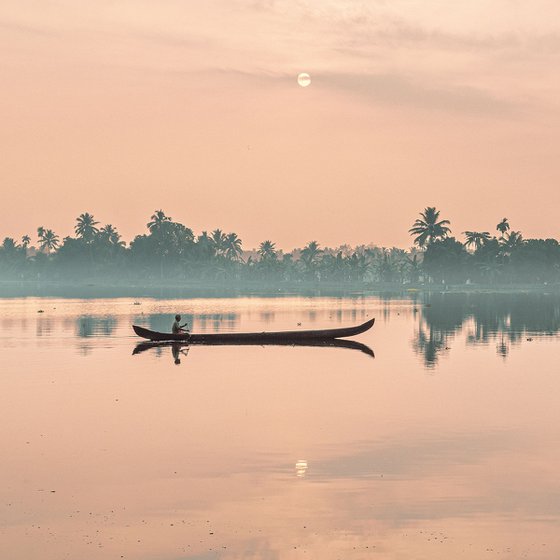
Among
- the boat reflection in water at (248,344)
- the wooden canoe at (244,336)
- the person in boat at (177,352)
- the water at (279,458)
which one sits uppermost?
the wooden canoe at (244,336)

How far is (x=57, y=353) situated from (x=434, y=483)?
40.1 metres

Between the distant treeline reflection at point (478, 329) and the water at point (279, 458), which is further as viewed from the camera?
the distant treeline reflection at point (478, 329)

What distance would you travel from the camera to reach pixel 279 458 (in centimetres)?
2761

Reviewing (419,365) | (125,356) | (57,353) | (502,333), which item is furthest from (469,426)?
(502,333)

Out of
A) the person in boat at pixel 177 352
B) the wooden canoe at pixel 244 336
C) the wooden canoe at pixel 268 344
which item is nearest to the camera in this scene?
the person in boat at pixel 177 352

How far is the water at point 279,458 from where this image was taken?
1981 centimetres

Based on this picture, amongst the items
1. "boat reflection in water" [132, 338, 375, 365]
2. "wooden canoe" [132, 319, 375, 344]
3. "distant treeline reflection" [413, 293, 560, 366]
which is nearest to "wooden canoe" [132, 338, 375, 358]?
"boat reflection in water" [132, 338, 375, 365]

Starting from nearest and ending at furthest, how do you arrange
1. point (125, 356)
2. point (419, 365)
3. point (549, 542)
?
point (549, 542)
point (419, 365)
point (125, 356)

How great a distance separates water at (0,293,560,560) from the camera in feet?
65.0

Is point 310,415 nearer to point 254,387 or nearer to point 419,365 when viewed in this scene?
point 254,387

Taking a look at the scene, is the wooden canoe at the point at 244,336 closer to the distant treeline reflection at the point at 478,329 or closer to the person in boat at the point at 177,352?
the person in boat at the point at 177,352

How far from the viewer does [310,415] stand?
35844mm

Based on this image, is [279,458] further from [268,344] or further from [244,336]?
[268,344]

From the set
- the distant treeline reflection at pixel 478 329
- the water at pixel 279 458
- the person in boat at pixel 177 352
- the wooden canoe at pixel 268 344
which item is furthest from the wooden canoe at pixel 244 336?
the water at pixel 279 458
